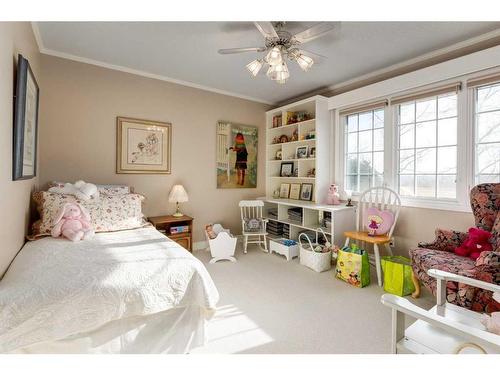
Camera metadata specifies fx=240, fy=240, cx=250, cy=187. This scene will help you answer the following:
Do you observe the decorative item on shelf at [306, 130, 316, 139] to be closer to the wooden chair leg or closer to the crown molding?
the crown molding

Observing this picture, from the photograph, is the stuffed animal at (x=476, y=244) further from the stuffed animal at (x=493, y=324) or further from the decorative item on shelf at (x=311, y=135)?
the decorative item on shelf at (x=311, y=135)

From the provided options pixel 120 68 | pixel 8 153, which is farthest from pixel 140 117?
pixel 8 153

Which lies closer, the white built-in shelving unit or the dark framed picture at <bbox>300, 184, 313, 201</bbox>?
the white built-in shelving unit

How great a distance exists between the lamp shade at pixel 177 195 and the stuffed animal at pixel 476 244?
3.00 m

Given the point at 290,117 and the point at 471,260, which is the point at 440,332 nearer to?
the point at 471,260

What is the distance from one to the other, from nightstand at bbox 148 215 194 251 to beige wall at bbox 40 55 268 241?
240 mm

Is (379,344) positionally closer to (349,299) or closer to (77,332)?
(349,299)

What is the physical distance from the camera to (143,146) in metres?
3.20

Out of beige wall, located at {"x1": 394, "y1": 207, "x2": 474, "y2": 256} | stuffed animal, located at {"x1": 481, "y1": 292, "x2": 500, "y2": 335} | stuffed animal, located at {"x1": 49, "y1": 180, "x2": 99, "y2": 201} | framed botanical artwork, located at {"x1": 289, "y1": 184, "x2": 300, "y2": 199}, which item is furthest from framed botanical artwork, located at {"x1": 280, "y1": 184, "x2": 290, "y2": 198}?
stuffed animal, located at {"x1": 481, "y1": 292, "x2": 500, "y2": 335}

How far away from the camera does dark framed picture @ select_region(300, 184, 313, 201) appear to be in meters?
3.76

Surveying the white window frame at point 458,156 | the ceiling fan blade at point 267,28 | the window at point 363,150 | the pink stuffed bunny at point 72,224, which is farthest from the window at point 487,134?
the pink stuffed bunny at point 72,224

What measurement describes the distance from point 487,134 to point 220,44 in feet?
8.97

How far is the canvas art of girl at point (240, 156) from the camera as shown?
403 cm

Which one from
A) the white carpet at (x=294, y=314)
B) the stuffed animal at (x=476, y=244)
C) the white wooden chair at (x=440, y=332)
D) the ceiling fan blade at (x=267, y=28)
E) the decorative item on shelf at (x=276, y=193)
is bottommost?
the white carpet at (x=294, y=314)
